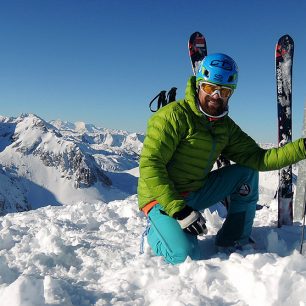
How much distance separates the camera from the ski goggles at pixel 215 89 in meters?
4.71

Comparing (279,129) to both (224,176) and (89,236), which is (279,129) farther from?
(89,236)

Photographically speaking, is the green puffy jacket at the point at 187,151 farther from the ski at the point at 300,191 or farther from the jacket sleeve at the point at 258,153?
the ski at the point at 300,191

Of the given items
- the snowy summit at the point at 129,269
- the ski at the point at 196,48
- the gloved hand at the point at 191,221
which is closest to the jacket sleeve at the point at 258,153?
the snowy summit at the point at 129,269

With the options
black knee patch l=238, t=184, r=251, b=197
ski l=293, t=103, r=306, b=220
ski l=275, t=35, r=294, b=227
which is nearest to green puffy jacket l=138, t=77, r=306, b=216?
black knee patch l=238, t=184, r=251, b=197

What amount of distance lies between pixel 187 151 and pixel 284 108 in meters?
2.74

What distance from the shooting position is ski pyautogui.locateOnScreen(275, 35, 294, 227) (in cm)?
638

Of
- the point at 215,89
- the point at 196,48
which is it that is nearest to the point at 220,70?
the point at 215,89

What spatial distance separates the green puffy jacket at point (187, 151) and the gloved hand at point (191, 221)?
0.27ft

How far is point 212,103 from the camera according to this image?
479 centimetres

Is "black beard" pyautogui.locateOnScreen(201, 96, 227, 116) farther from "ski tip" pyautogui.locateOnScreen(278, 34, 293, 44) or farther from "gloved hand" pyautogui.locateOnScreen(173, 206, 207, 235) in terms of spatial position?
"ski tip" pyautogui.locateOnScreen(278, 34, 293, 44)

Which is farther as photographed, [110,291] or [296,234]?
[296,234]

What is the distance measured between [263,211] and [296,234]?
2082mm

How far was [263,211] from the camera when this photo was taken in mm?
7555

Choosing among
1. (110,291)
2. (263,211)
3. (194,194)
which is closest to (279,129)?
(263,211)
